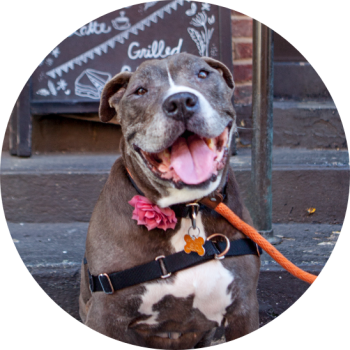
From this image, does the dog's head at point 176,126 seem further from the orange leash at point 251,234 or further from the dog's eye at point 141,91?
the orange leash at point 251,234

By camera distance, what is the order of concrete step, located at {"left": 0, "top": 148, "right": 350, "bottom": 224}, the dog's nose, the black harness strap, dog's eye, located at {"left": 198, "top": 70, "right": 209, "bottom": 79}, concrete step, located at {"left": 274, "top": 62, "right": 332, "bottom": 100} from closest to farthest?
1. the dog's nose
2. the black harness strap
3. dog's eye, located at {"left": 198, "top": 70, "right": 209, "bottom": 79}
4. concrete step, located at {"left": 0, "top": 148, "right": 350, "bottom": 224}
5. concrete step, located at {"left": 274, "top": 62, "right": 332, "bottom": 100}

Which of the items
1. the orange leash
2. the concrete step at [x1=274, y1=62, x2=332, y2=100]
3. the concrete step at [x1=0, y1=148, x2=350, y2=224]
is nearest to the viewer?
the orange leash

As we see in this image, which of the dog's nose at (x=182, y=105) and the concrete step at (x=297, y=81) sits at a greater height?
the concrete step at (x=297, y=81)

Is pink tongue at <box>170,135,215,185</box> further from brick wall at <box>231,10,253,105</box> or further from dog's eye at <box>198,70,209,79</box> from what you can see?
brick wall at <box>231,10,253,105</box>

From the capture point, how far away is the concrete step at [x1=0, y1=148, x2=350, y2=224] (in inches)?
129

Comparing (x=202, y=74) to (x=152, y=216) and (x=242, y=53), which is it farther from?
(x=242, y=53)

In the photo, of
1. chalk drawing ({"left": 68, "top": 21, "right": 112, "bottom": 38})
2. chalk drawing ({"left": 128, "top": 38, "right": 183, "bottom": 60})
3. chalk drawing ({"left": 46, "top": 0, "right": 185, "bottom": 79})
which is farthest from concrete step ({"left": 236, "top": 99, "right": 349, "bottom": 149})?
chalk drawing ({"left": 68, "top": 21, "right": 112, "bottom": 38})

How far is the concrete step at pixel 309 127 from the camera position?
3676mm

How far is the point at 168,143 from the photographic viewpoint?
5.43ft

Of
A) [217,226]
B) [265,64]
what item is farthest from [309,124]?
[217,226]

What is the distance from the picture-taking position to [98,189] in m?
3.35

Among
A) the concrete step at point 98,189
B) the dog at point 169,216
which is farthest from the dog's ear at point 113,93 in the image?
the concrete step at point 98,189

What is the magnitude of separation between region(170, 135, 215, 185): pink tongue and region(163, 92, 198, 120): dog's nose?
15 cm

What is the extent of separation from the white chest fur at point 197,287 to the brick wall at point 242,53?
7.37ft
